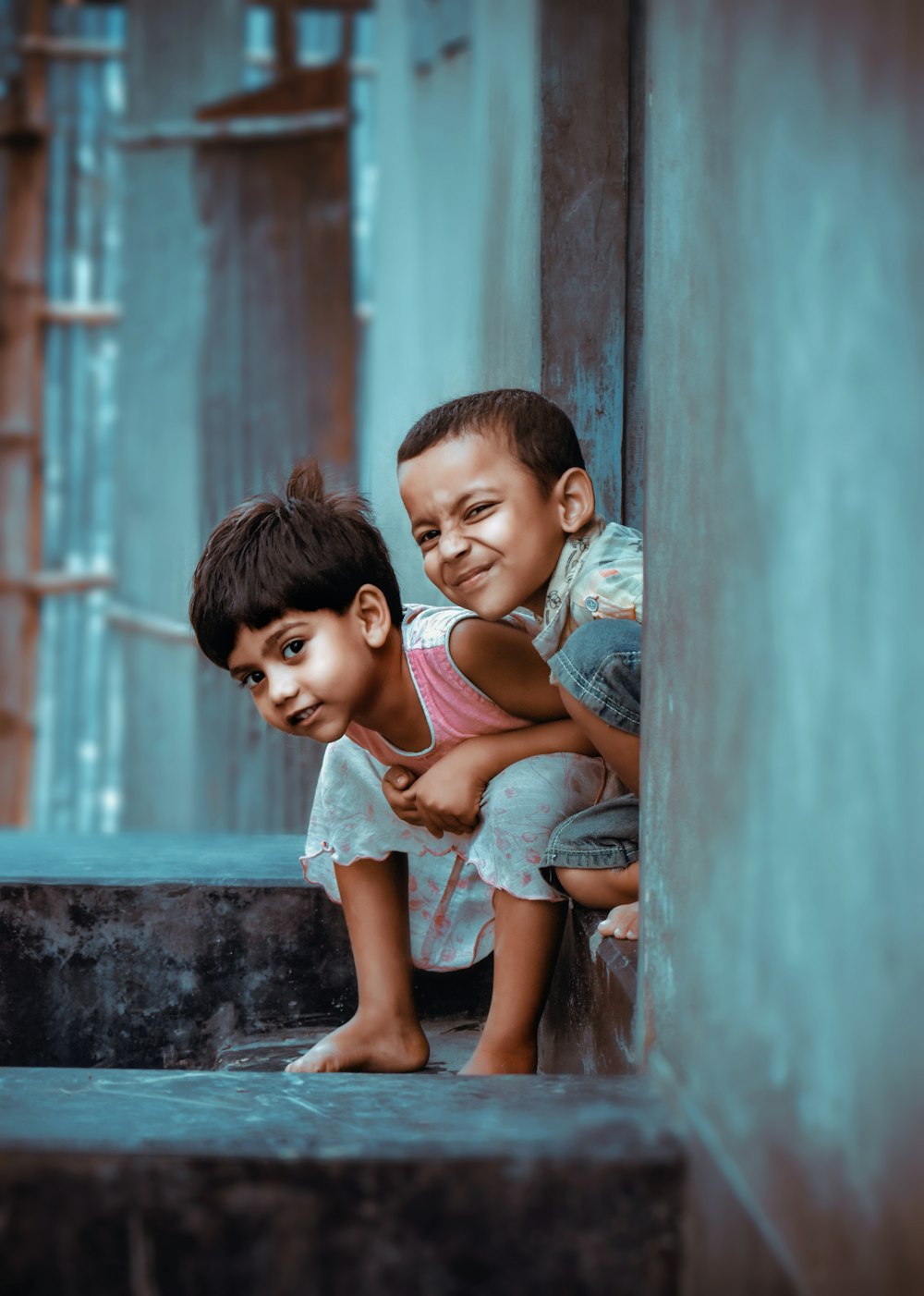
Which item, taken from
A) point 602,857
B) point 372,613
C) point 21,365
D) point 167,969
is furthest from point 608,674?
point 21,365

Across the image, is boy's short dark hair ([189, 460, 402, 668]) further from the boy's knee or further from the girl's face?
the boy's knee

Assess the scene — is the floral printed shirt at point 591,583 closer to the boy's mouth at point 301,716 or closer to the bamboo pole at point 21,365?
the boy's mouth at point 301,716

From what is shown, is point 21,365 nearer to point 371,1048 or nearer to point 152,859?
point 152,859

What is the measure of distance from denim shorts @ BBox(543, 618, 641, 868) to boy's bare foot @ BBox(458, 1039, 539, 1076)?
0.78ft

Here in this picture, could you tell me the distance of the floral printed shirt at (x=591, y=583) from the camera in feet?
6.04

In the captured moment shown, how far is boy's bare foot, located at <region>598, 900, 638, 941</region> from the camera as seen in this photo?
1701mm

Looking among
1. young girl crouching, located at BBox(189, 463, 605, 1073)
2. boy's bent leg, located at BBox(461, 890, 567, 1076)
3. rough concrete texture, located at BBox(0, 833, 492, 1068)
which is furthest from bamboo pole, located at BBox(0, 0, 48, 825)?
boy's bent leg, located at BBox(461, 890, 567, 1076)

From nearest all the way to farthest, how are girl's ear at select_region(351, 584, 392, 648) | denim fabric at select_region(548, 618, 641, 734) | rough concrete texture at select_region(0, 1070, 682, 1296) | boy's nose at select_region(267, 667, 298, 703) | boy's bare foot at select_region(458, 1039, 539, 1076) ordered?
1. rough concrete texture at select_region(0, 1070, 682, 1296)
2. denim fabric at select_region(548, 618, 641, 734)
3. boy's bare foot at select_region(458, 1039, 539, 1076)
4. boy's nose at select_region(267, 667, 298, 703)
5. girl's ear at select_region(351, 584, 392, 648)

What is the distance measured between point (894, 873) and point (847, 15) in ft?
1.44

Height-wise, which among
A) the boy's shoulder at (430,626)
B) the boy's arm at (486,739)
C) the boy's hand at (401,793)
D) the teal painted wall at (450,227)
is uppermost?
the teal painted wall at (450,227)

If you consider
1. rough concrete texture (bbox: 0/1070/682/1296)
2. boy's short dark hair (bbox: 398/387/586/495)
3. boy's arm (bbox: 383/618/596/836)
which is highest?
boy's short dark hair (bbox: 398/387/586/495)

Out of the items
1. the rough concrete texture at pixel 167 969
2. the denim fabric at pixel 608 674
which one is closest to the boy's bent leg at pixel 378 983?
the rough concrete texture at pixel 167 969

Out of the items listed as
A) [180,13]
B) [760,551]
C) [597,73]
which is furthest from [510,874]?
[180,13]

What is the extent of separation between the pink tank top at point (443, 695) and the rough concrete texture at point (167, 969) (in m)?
0.44
